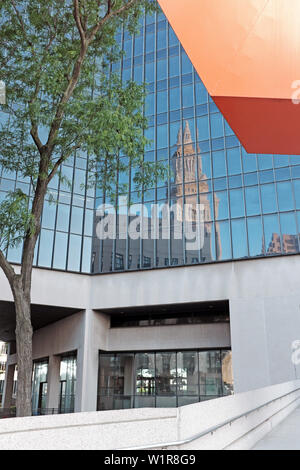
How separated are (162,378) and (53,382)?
9565 millimetres

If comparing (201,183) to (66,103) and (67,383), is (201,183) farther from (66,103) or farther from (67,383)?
(66,103)

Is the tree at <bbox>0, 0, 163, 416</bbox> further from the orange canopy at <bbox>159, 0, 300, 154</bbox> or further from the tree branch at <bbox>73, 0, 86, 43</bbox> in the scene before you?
the orange canopy at <bbox>159, 0, 300, 154</bbox>

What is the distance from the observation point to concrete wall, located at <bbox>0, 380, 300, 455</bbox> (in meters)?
3.66

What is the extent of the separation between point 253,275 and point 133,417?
21.2 m

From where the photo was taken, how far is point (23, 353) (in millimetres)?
8641

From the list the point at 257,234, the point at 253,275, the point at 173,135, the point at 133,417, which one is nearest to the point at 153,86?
the point at 173,135

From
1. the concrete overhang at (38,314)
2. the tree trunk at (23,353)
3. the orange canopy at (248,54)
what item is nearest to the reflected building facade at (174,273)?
the concrete overhang at (38,314)

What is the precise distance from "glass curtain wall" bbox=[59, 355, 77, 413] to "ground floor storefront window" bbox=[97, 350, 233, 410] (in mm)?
2144

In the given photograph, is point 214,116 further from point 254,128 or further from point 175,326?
point 254,128

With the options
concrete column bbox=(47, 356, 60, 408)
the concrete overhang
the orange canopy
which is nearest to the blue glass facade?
the concrete overhang

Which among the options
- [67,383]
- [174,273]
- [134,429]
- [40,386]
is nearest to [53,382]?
[67,383]

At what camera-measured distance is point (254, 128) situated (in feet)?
27.7

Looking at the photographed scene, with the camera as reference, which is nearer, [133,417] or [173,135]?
[133,417]

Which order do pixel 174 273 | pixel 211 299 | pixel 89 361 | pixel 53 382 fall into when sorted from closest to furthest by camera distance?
pixel 211 299 → pixel 174 273 → pixel 89 361 → pixel 53 382
